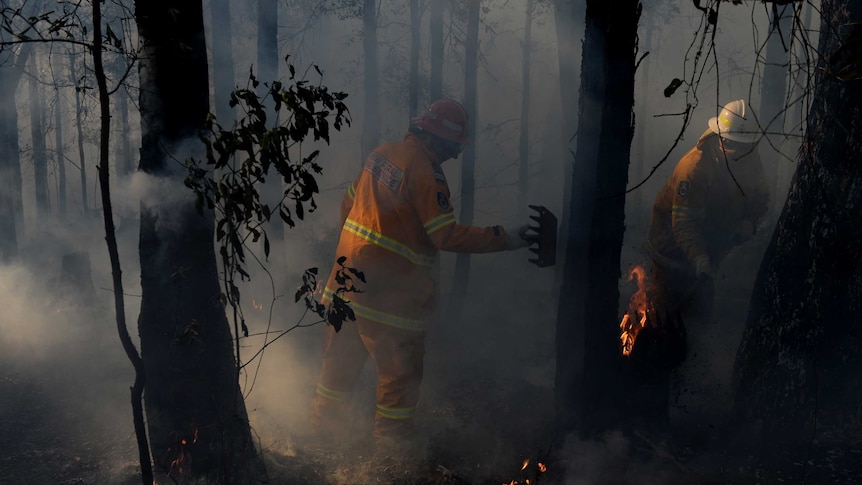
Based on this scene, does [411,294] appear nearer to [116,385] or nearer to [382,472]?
[382,472]

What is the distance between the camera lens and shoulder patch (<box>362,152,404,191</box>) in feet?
15.5

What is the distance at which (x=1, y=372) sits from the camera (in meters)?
6.62

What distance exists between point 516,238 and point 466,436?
5.02 feet

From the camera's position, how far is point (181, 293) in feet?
12.4

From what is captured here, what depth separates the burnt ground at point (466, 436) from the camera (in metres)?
4.17

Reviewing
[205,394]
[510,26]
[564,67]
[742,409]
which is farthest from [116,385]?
[510,26]

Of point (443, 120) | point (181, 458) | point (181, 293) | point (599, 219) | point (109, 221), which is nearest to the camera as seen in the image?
point (109, 221)

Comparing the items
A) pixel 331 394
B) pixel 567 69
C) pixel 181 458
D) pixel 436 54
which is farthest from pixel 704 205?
pixel 436 54

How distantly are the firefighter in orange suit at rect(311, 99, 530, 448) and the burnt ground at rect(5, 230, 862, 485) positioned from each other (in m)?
0.51

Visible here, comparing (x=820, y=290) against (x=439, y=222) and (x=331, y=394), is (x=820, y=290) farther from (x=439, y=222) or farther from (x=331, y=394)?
(x=331, y=394)

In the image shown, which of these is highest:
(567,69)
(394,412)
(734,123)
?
→ (567,69)

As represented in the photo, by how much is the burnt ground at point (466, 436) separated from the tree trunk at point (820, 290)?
196 mm

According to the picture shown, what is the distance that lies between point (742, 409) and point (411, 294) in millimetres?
2379

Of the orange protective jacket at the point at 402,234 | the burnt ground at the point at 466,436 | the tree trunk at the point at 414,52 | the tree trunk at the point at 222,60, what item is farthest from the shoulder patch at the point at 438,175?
the tree trunk at the point at 414,52
